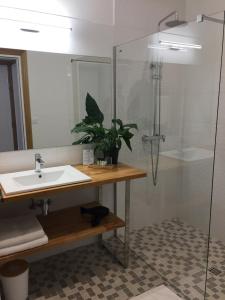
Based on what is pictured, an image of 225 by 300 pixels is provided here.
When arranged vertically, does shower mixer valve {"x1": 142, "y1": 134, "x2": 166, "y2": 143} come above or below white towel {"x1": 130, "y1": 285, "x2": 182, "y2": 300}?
above

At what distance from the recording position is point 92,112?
229 cm

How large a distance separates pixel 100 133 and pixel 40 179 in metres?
0.63

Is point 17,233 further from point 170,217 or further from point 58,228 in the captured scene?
point 170,217

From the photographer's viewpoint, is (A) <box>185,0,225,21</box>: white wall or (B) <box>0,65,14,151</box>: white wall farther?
(A) <box>185,0,225,21</box>: white wall

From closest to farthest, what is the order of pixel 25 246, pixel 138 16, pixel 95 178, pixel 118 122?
pixel 25 246, pixel 95 178, pixel 118 122, pixel 138 16

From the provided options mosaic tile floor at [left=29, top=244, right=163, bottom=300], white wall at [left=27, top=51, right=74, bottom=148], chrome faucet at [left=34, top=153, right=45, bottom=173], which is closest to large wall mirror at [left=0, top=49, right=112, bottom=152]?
white wall at [left=27, top=51, right=74, bottom=148]

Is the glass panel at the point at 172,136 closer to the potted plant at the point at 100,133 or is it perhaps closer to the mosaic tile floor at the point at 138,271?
the mosaic tile floor at the point at 138,271

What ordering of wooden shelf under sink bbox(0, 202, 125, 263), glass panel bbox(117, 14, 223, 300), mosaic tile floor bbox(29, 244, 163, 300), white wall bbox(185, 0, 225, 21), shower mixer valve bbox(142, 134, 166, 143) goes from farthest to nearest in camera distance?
shower mixer valve bbox(142, 134, 166, 143)
white wall bbox(185, 0, 225, 21)
glass panel bbox(117, 14, 223, 300)
mosaic tile floor bbox(29, 244, 163, 300)
wooden shelf under sink bbox(0, 202, 125, 263)

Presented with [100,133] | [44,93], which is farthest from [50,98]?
[100,133]

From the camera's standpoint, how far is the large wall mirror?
6.27 ft

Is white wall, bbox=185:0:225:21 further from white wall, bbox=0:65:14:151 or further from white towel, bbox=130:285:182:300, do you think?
white towel, bbox=130:285:182:300

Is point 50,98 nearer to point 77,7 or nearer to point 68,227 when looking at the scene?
point 77,7

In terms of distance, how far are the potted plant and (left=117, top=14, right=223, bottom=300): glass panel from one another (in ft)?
0.95

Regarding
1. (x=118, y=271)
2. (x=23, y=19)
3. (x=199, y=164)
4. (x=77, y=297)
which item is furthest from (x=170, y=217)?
(x=23, y=19)
